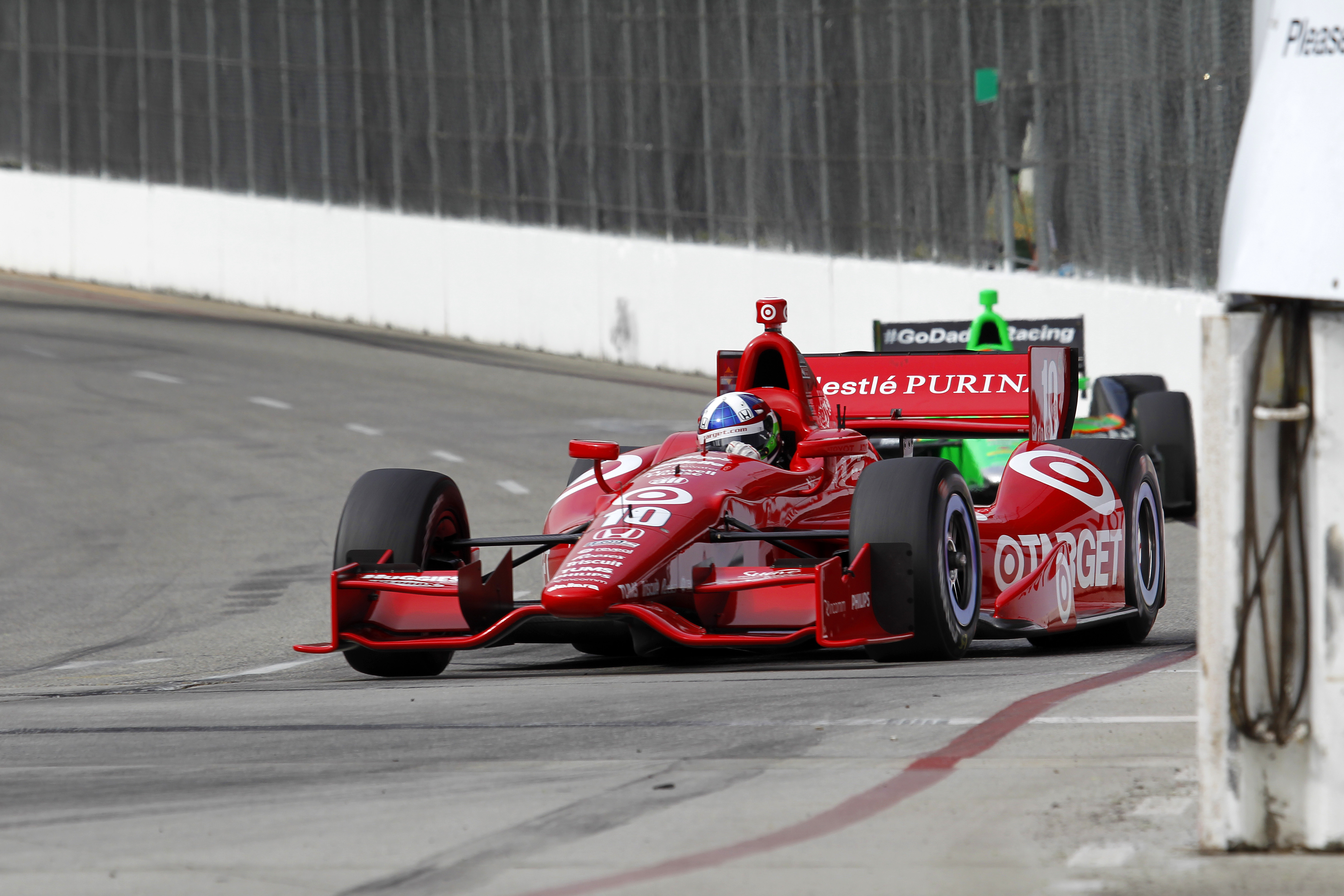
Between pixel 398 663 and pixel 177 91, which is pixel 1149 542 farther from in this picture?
pixel 177 91

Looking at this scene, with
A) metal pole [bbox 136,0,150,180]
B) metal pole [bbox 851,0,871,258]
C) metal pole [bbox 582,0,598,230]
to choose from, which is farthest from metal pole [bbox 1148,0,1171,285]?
metal pole [bbox 136,0,150,180]

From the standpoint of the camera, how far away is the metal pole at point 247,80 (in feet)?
112

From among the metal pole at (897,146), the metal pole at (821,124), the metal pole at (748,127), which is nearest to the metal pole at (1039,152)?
the metal pole at (897,146)

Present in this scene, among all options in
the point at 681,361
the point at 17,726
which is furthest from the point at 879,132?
the point at 17,726

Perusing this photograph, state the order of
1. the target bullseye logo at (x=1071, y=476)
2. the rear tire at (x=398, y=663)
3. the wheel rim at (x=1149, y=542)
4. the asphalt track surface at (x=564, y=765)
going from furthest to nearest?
the wheel rim at (x=1149, y=542), the target bullseye logo at (x=1071, y=476), the rear tire at (x=398, y=663), the asphalt track surface at (x=564, y=765)

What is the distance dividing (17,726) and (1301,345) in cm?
443

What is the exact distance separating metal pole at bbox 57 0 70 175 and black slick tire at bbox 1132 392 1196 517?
88.2ft

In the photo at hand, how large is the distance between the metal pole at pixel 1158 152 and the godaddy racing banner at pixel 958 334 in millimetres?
4824

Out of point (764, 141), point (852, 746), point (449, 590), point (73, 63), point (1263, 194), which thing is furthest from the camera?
point (73, 63)

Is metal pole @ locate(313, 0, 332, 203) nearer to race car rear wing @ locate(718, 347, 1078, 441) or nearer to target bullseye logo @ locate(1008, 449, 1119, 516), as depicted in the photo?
race car rear wing @ locate(718, 347, 1078, 441)

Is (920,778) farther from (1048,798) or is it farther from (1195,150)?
(1195,150)

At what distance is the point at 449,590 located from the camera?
820cm

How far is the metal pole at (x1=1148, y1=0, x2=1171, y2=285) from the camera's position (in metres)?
19.8

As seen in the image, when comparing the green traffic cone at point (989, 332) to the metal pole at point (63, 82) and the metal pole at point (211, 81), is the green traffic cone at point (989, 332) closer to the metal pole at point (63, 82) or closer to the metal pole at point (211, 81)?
the metal pole at point (211, 81)
